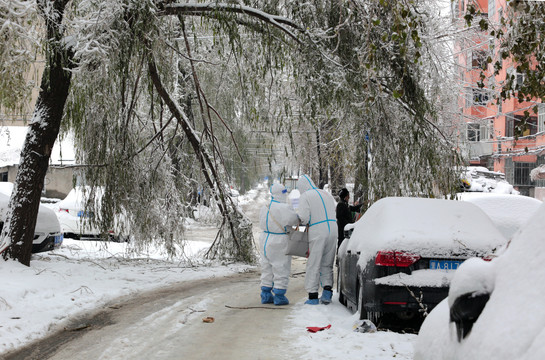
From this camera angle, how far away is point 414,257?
280 inches

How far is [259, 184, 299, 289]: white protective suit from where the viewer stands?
9281 mm

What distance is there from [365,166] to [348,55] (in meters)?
2.21

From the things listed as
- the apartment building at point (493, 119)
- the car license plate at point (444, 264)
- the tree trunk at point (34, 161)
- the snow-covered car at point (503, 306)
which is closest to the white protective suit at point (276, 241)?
the car license plate at point (444, 264)

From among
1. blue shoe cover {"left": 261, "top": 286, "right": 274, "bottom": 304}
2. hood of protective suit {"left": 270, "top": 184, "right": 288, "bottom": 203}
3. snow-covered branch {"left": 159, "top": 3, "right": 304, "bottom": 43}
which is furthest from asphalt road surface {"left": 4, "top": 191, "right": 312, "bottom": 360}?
snow-covered branch {"left": 159, "top": 3, "right": 304, "bottom": 43}

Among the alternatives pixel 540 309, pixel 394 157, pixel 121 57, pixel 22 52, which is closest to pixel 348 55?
pixel 394 157

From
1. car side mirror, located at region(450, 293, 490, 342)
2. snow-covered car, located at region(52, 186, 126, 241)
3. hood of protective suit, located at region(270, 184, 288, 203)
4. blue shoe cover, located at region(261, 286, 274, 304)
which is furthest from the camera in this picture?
snow-covered car, located at region(52, 186, 126, 241)

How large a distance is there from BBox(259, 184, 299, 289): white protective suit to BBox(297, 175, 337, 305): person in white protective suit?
25 centimetres

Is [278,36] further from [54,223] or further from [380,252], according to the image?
[54,223]

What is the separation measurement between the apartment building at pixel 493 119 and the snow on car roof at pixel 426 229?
119 cm

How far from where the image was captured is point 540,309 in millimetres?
2371

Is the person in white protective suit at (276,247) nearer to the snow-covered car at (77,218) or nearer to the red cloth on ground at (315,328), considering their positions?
the red cloth on ground at (315,328)

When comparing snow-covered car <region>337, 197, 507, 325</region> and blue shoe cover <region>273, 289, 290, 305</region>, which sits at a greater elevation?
snow-covered car <region>337, 197, 507, 325</region>

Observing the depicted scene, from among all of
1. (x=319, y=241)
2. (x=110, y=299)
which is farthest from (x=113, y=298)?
(x=319, y=241)

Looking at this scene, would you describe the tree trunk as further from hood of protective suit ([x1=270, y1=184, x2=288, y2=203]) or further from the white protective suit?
the white protective suit
